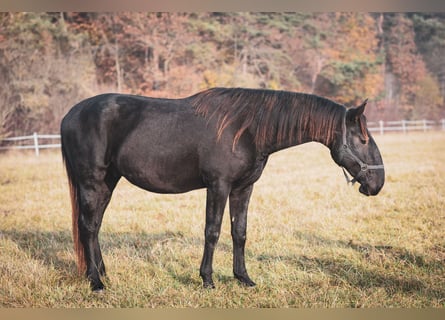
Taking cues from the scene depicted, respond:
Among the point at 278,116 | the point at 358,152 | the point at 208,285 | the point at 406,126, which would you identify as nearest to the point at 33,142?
the point at 208,285

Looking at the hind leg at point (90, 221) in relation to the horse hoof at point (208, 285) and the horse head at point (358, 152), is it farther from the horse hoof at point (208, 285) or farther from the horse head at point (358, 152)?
the horse head at point (358, 152)

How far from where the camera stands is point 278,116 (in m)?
3.66

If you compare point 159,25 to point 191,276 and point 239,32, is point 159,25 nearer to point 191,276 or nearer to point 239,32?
point 239,32

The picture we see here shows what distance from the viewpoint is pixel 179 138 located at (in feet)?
12.1

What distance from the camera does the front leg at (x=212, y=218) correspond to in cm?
358

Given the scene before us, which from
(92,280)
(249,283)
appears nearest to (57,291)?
(92,280)

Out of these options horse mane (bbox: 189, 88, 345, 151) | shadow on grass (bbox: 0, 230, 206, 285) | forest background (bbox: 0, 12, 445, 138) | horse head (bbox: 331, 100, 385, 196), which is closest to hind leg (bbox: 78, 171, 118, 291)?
shadow on grass (bbox: 0, 230, 206, 285)

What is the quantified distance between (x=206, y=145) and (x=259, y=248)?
71.4 inches

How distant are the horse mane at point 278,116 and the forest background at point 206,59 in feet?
34.6

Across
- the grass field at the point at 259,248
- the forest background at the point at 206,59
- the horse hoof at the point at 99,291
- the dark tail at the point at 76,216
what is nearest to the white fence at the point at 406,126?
the forest background at the point at 206,59

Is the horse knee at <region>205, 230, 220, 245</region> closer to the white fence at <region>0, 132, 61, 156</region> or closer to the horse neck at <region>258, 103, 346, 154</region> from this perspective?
the horse neck at <region>258, 103, 346, 154</region>

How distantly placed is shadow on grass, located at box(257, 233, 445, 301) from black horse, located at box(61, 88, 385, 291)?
863 mm

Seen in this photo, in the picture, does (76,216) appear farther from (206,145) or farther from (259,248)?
(259,248)

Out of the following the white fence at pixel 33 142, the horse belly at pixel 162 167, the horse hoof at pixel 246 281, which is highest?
the horse belly at pixel 162 167
